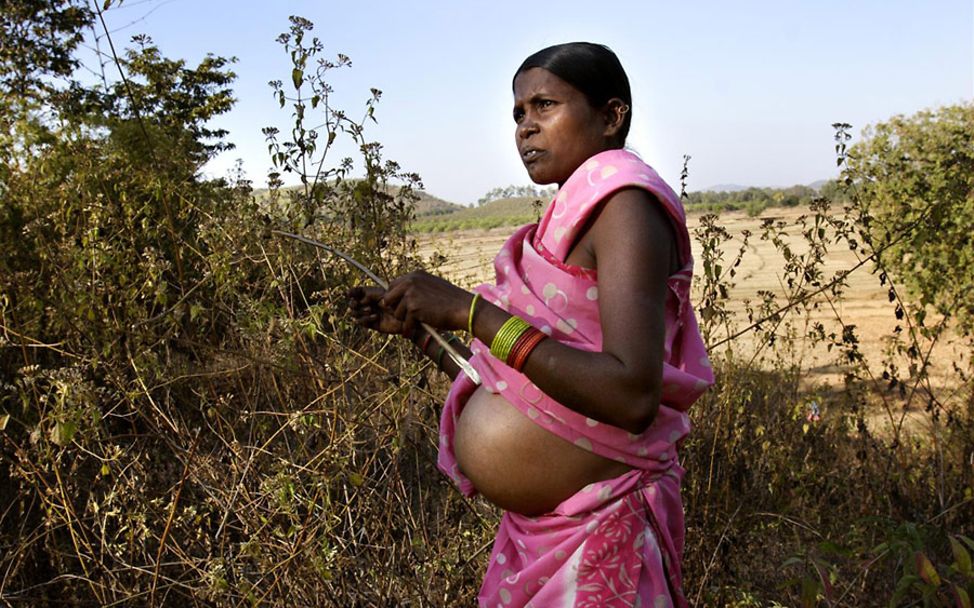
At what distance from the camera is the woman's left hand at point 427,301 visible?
146cm

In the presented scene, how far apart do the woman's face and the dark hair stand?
0.04ft

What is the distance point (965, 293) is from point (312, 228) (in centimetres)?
597

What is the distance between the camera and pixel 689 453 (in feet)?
10.8

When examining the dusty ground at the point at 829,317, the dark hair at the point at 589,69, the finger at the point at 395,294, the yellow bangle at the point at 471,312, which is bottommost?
the dusty ground at the point at 829,317

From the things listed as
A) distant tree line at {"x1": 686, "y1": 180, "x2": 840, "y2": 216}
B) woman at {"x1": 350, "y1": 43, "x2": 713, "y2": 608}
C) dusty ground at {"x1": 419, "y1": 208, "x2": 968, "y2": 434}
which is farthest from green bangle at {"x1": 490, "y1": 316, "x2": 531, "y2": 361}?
dusty ground at {"x1": 419, "y1": 208, "x2": 968, "y2": 434}

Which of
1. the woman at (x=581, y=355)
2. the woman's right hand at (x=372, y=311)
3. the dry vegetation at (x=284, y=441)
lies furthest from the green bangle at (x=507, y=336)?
the dry vegetation at (x=284, y=441)

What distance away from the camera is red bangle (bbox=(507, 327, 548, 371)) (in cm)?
136

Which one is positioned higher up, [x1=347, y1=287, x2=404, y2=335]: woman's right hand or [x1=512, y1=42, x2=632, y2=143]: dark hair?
[x1=512, y1=42, x2=632, y2=143]: dark hair

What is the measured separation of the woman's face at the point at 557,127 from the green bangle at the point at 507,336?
1.15 feet

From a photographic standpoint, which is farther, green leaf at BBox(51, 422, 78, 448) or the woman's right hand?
green leaf at BBox(51, 422, 78, 448)

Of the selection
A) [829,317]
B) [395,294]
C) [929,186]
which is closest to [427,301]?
[395,294]

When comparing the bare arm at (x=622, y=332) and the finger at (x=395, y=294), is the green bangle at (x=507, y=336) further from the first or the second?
the finger at (x=395, y=294)

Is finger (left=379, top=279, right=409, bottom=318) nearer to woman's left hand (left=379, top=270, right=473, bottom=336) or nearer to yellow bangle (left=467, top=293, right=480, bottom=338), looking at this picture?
woman's left hand (left=379, top=270, right=473, bottom=336)

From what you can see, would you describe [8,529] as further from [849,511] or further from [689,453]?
[849,511]
